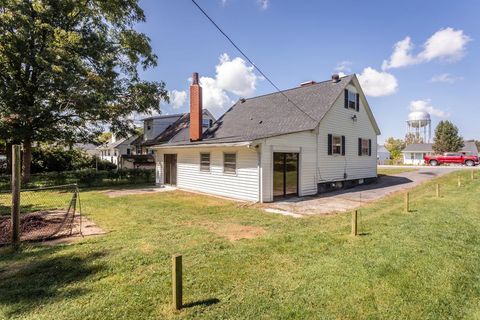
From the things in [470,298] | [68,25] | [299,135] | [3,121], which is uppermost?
[68,25]

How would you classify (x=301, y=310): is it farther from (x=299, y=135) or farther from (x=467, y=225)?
(x=299, y=135)

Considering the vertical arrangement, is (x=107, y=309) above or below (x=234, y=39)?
below

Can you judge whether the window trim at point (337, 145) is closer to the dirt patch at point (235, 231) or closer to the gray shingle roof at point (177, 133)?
the dirt patch at point (235, 231)

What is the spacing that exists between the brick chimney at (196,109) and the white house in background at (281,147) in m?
0.06

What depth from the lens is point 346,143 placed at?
15.8m

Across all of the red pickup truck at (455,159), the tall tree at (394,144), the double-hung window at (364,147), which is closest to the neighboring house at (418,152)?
the red pickup truck at (455,159)

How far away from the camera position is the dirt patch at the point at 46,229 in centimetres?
621

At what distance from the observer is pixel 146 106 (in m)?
20.0

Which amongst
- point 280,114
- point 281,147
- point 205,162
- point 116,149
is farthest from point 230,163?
point 116,149

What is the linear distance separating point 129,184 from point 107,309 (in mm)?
16898

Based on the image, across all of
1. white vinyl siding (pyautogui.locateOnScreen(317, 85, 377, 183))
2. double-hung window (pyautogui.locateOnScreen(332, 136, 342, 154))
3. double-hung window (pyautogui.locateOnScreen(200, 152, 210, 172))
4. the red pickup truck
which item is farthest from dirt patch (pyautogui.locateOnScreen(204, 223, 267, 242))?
the red pickup truck

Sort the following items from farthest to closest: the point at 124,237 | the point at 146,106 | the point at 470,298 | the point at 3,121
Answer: the point at 146,106 < the point at 3,121 < the point at 124,237 < the point at 470,298

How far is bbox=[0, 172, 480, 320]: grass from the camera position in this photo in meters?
3.33

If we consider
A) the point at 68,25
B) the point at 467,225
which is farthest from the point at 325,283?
the point at 68,25
